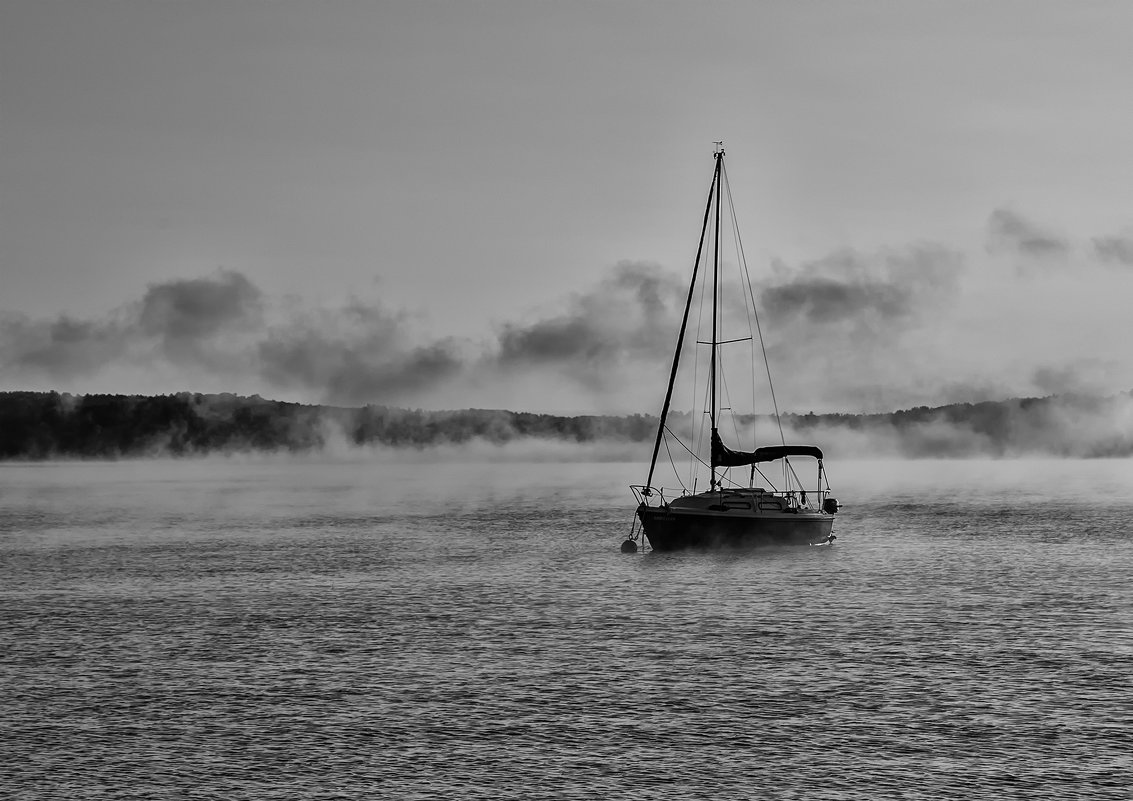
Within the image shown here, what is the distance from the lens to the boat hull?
8450cm

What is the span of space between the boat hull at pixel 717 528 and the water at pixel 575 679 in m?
1.84

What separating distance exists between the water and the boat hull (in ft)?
6.05

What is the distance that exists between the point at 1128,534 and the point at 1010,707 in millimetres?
96533

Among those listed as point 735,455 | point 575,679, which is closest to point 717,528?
point 735,455

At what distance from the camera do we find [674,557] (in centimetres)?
9088

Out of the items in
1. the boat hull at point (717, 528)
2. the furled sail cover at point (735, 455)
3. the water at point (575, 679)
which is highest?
the furled sail cover at point (735, 455)

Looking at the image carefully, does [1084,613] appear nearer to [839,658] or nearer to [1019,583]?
[1019,583]

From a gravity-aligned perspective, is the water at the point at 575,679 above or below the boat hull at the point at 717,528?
below

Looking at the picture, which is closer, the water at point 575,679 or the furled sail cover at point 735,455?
the water at point 575,679

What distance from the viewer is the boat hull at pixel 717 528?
84.5 m

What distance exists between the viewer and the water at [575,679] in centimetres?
3219

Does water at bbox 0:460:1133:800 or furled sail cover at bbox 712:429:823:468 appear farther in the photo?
furled sail cover at bbox 712:429:823:468

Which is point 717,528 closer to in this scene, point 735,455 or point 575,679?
point 735,455

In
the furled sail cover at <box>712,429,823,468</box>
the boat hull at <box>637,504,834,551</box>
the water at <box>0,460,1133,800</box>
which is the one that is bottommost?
the water at <box>0,460,1133,800</box>
